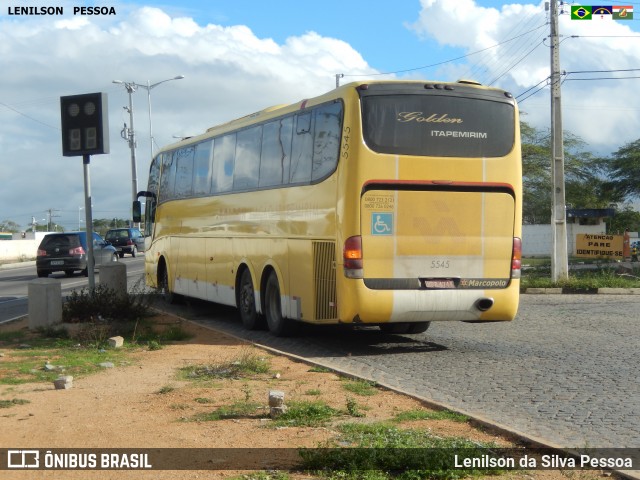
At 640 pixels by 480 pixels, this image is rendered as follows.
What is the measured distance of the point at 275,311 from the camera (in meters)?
14.9

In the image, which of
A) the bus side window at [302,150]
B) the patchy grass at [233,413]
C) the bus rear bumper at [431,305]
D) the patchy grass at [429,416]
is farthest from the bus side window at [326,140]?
the patchy grass at [429,416]

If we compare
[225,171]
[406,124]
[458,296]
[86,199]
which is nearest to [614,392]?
[458,296]

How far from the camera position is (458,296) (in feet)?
42.1

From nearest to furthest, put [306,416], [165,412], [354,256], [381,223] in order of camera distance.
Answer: [306,416] < [165,412] < [354,256] < [381,223]

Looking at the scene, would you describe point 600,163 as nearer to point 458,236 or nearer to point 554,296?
point 554,296

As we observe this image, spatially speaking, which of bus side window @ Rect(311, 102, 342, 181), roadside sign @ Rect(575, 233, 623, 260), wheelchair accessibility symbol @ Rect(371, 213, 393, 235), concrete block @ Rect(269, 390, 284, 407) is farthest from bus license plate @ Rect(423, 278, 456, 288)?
roadside sign @ Rect(575, 233, 623, 260)

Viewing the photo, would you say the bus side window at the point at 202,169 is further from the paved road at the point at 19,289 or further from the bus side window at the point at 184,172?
the paved road at the point at 19,289

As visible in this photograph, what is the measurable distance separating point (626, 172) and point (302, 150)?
147ft

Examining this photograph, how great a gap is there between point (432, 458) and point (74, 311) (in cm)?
1100

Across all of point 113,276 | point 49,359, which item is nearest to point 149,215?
point 113,276

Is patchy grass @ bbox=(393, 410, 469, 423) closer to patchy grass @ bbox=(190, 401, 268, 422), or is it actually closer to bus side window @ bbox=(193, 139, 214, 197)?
patchy grass @ bbox=(190, 401, 268, 422)

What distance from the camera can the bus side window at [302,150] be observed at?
44.9ft

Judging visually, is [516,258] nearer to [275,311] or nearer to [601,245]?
[275,311]

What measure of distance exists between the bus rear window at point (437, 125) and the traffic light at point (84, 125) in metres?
5.72
